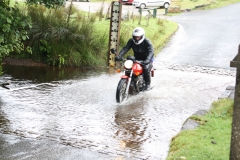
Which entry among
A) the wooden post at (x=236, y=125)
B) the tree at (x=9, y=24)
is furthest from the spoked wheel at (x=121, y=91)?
the wooden post at (x=236, y=125)

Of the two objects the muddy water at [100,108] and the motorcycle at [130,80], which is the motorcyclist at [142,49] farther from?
the muddy water at [100,108]

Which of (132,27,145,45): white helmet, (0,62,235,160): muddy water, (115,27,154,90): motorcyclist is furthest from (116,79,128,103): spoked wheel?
(132,27,145,45): white helmet

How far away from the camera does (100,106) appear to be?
10.4m

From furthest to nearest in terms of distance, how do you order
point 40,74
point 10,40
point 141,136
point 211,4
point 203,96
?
1. point 211,4
2. point 40,74
3. point 203,96
4. point 10,40
5. point 141,136

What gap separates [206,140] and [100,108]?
11.4 feet

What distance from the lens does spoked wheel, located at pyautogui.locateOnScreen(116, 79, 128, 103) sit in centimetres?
1059

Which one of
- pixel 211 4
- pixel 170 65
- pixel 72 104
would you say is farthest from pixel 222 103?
pixel 211 4

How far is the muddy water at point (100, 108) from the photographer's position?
7.82 meters

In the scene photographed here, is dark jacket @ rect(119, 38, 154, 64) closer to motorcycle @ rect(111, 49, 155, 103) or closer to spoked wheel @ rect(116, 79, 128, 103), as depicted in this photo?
motorcycle @ rect(111, 49, 155, 103)

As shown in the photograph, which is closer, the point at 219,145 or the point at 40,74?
the point at 219,145

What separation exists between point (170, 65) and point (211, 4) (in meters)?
29.6

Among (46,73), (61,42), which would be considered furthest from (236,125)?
(61,42)

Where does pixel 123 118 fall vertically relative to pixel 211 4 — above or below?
below

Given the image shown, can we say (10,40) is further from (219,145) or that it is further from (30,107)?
(219,145)
